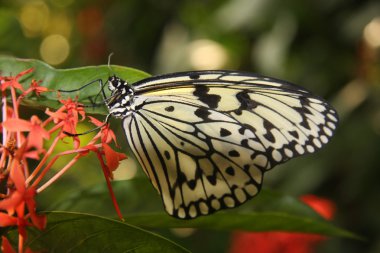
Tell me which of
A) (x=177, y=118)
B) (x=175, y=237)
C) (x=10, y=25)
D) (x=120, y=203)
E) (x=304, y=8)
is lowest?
(x=175, y=237)

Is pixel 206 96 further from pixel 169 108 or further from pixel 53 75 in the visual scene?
pixel 53 75

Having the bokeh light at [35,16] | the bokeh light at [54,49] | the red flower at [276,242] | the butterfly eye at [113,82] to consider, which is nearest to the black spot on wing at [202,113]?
the butterfly eye at [113,82]

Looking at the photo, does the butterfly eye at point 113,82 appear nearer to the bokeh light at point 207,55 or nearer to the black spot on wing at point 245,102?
the black spot on wing at point 245,102

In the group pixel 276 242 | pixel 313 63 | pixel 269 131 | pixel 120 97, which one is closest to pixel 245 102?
pixel 269 131

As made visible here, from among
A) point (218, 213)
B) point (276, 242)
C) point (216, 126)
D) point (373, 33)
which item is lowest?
point (276, 242)

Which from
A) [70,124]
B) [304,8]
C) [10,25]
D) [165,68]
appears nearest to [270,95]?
[70,124]

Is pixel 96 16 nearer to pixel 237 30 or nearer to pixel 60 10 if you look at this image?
pixel 60 10

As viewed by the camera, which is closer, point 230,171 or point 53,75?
point 53,75
